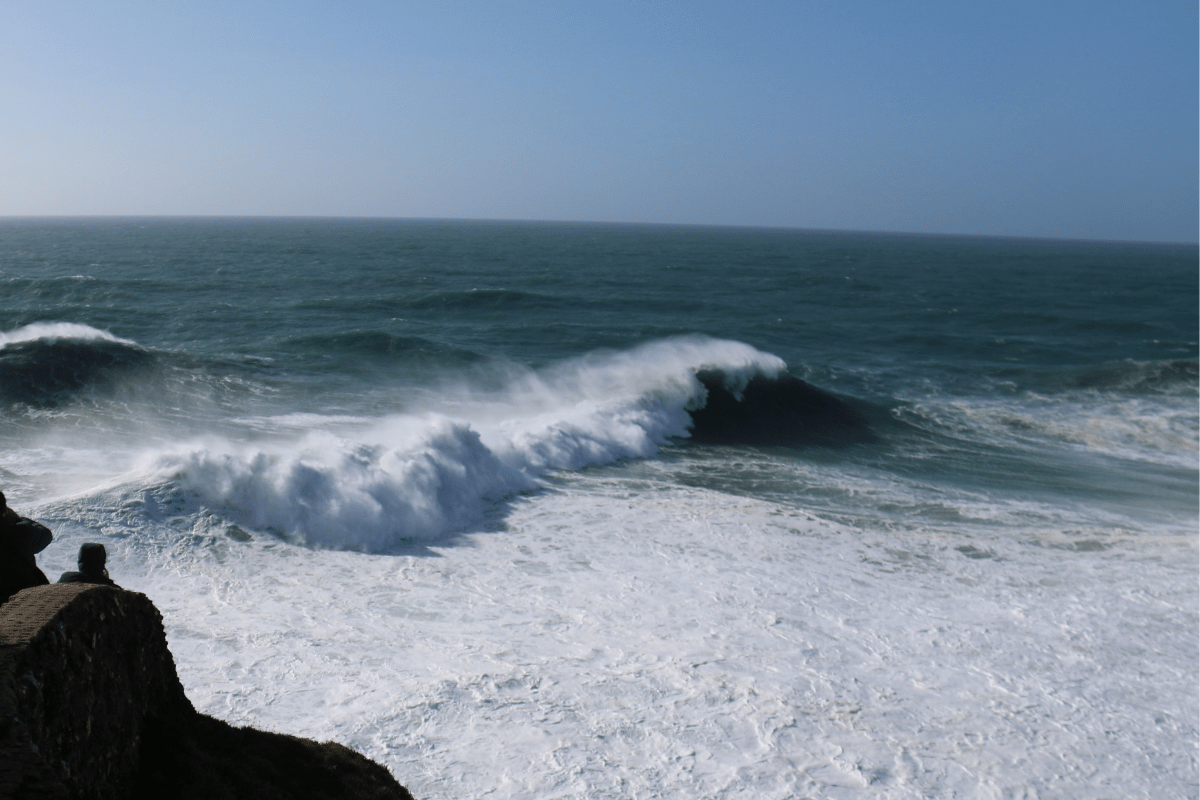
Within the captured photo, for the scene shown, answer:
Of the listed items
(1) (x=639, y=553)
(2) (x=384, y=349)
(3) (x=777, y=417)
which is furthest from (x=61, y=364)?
(3) (x=777, y=417)

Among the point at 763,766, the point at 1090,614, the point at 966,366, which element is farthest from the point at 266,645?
the point at 966,366

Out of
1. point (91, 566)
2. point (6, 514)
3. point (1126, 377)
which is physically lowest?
point (1126, 377)

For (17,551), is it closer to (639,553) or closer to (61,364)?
(639,553)

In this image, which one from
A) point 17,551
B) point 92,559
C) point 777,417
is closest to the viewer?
point 17,551

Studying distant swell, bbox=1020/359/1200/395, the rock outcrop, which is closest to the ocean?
distant swell, bbox=1020/359/1200/395

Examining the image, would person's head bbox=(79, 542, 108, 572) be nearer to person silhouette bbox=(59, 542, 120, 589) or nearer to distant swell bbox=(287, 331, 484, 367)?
person silhouette bbox=(59, 542, 120, 589)

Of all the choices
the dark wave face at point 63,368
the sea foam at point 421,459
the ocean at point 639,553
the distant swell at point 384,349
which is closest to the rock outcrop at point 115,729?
the ocean at point 639,553
